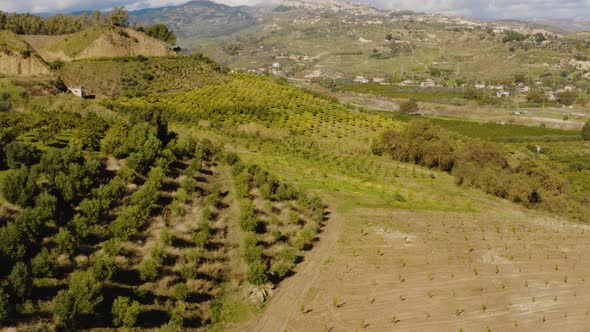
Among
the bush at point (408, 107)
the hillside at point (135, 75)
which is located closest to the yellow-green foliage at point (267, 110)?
the hillside at point (135, 75)

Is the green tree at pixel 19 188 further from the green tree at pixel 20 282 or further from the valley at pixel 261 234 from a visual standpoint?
the green tree at pixel 20 282

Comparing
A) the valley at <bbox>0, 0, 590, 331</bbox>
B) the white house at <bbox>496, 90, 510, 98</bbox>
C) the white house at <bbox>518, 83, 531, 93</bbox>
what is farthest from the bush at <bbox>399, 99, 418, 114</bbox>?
the white house at <bbox>518, 83, 531, 93</bbox>

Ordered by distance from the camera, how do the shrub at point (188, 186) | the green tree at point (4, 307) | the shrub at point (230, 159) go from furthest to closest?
the shrub at point (230, 159) < the shrub at point (188, 186) < the green tree at point (4, 307)

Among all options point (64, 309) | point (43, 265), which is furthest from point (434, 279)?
point (43, 265)

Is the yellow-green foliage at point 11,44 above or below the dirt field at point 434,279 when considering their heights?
above

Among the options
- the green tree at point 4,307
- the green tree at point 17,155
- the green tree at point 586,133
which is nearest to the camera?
the green tree at point 4,307

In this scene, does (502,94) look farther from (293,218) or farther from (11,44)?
(293,218)
